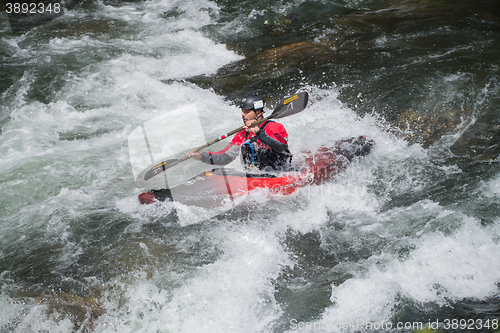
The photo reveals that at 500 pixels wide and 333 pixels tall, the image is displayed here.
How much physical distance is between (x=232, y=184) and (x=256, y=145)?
1.66 ft

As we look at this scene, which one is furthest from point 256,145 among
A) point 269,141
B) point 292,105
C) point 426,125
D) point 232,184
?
point 426,125

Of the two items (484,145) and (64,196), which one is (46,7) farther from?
(484,145)

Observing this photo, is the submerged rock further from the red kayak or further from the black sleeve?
the black sleeve

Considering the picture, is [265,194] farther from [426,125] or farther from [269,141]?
[426,125]

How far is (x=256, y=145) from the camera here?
13.3 feet

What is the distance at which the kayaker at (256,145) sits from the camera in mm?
3844

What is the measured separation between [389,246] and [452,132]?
2378mm

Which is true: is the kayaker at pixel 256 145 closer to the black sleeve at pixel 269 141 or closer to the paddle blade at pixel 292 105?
the black sleeve at pixel 269 141

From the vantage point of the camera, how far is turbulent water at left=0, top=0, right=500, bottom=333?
3.12 metres

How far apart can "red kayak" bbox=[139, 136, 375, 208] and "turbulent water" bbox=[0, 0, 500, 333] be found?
0.42ft

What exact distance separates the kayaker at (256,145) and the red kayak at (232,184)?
0.13m

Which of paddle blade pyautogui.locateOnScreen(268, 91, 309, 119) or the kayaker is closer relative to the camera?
the kayaker

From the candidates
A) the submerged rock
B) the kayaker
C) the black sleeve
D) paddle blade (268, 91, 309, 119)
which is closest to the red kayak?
the kayaker

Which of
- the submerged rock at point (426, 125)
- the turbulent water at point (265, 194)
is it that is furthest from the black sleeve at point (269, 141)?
the submerged rock at point (426, 125)
